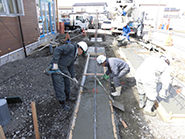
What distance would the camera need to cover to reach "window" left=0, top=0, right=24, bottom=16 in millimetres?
5449

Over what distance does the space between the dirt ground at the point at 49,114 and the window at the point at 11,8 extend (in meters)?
2.73

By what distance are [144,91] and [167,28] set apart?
2243 cm

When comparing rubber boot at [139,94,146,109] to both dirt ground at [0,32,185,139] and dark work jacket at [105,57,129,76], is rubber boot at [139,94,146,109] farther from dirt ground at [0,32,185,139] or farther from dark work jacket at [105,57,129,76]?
dark work jacket at [105,57,129,76]

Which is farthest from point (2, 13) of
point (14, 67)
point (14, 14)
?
point (14, 67)

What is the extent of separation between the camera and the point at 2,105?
260 cm

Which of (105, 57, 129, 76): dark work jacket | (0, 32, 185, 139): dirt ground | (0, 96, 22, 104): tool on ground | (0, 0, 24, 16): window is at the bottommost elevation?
(0, 32, 185, 139): dirt ground

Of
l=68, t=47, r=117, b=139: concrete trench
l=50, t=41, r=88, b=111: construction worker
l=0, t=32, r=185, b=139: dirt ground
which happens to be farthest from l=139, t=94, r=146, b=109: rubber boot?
l=50, t=41, r=88, b=111: construction worker

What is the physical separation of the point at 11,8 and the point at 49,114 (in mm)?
5781

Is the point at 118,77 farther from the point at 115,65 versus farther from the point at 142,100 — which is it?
the point at 142,100

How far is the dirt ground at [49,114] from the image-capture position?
8.84ft

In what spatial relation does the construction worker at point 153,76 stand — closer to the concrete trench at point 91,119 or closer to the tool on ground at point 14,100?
the concrete trench at point 91,119

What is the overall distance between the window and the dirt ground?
273 centimetres

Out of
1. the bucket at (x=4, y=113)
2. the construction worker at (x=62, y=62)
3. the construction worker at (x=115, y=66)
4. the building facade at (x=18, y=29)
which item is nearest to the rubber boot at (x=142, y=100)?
the construction worker at (x=115, y=66)

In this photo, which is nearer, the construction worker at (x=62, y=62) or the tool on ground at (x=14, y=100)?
the construction worker at (x=62, y=62)
